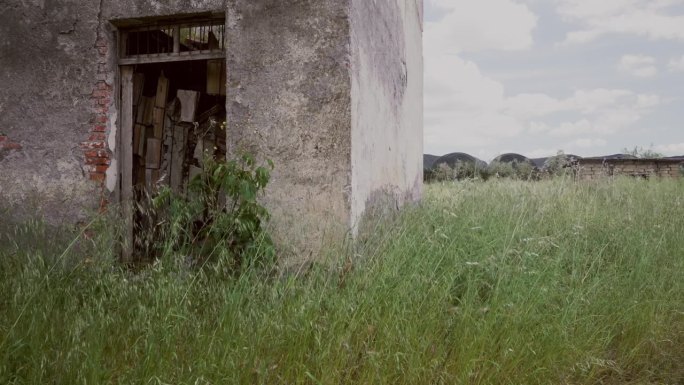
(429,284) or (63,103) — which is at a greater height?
(63,103)

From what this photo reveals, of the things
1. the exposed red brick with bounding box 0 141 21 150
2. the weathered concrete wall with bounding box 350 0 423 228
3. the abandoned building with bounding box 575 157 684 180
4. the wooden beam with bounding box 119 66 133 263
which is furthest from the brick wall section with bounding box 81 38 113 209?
the abandoned building with bounding box 575 157 684 180

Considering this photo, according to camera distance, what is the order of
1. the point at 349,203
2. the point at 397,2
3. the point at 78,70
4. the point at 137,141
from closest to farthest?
the point at 349,203 → the point at 78,70 → the point at 137,141 → the point at 397,2

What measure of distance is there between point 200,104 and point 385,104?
7.15ft

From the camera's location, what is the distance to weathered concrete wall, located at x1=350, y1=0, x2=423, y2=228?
4.96 m

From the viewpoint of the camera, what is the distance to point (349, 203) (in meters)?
4.61

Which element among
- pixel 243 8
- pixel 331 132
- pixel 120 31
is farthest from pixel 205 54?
pixel 331 132

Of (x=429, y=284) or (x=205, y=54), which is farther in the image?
(x=205, y=54)

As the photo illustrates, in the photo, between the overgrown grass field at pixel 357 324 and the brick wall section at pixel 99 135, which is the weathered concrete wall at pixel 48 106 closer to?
the brick wall section at pixel 99 135

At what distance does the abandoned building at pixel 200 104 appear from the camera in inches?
186

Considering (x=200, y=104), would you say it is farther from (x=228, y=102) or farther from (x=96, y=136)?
(x=228, y=102)

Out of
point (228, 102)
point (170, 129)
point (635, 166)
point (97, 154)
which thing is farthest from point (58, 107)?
point (635, 166)

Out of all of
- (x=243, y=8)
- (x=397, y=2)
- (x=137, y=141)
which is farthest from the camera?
(x=397, y=2)

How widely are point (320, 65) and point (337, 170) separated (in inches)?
35.4

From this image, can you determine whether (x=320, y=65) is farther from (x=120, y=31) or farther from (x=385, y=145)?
(x=120, y=31)
